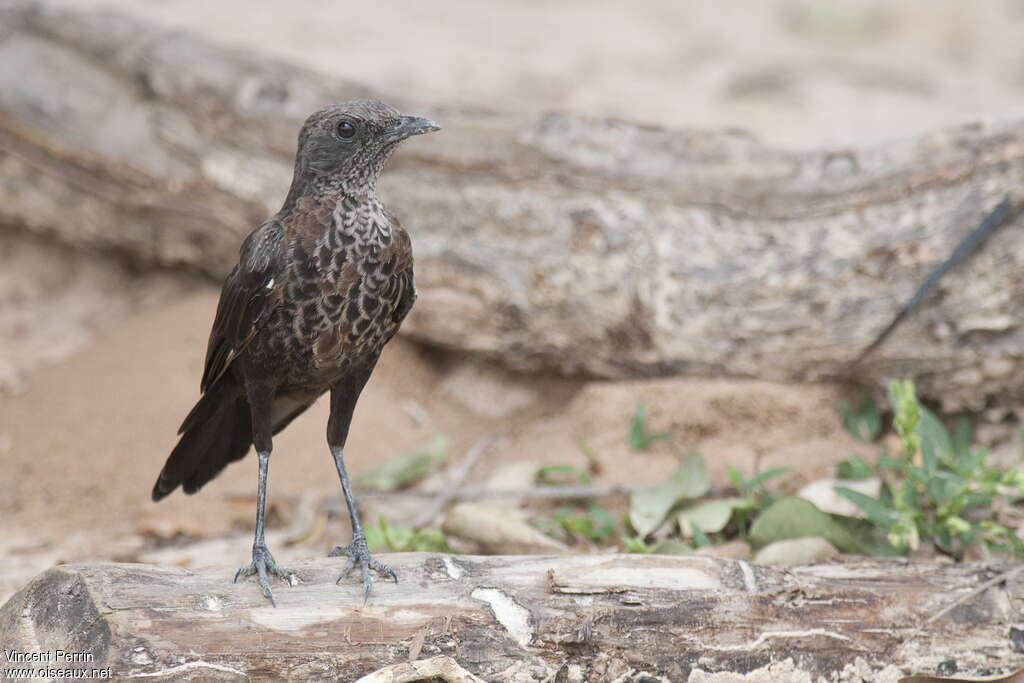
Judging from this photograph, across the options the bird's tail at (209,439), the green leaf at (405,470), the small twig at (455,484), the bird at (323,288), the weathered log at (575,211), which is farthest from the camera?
the green leaf at (405,470)

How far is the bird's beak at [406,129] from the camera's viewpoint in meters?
3.46

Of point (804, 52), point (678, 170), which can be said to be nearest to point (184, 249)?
point (678, 170)

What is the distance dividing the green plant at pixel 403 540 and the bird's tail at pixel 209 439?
2.10 ft

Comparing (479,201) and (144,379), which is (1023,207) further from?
(144,379)

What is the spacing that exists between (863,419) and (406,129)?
2565 mm

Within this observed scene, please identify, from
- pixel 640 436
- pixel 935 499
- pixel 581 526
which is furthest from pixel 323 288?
pixel 935 499

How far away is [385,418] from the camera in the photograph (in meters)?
5.54

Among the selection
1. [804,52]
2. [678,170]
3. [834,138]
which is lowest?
[678,170]

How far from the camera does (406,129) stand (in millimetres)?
3463

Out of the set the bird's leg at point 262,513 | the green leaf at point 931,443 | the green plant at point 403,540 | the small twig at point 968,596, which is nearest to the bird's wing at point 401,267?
the bird's leg at point 262,513

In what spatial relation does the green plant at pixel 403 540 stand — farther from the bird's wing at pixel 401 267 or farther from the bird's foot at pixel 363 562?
the bird's wing at pixel 401 267

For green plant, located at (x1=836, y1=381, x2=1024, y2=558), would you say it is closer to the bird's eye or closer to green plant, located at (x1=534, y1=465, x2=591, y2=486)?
green plant, located at (x1=534, y1=465, x2=591, y2=486)

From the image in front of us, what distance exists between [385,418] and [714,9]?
6935 millimetres

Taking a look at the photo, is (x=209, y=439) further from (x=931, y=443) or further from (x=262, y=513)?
(x=931, y=443)
